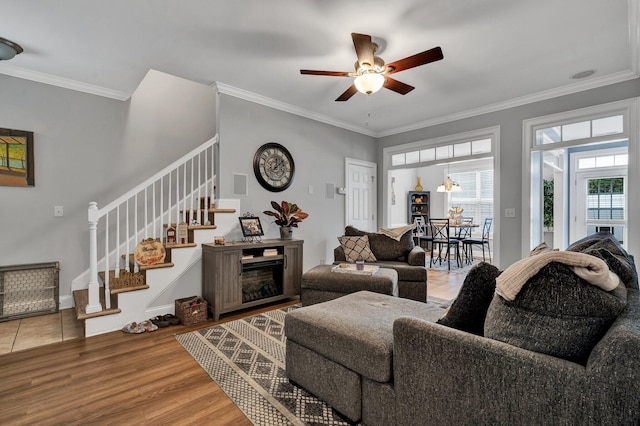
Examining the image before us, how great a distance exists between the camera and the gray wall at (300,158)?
152 inches

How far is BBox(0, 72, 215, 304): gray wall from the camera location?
327cm

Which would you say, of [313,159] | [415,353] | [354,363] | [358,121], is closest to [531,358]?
[415,353]

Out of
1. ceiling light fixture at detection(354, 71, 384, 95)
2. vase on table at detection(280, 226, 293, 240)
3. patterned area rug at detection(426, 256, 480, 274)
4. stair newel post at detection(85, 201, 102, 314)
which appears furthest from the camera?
patterned area rug at detection(426, 256, 480, 274)

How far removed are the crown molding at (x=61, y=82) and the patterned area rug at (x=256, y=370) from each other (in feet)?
10.3

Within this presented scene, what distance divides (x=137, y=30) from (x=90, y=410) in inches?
112

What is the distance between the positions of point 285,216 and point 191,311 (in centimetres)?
160

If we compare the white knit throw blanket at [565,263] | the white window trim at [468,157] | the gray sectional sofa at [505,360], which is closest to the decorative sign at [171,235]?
the gray sectional sofa at [505,360]

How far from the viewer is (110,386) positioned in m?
1.99

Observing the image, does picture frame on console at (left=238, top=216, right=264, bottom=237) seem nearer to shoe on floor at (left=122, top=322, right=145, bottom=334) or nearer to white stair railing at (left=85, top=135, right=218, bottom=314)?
white stair railing at (left=85, top=135, right=218, bottom=314)

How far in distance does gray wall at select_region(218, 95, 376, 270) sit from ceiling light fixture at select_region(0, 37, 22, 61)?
72.6 inches

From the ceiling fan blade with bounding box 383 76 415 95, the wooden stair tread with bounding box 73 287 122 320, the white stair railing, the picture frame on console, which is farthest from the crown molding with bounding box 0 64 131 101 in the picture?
the ceiling fan blade with bounding box 383 76 415 95

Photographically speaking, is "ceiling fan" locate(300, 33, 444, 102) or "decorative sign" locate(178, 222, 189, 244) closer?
"ceiling fan" locate(300, 33, 444, 102)

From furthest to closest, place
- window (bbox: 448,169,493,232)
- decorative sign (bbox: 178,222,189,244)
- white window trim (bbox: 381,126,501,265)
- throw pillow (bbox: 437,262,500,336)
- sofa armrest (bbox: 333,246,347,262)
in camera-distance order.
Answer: window (bbox: 448,169,493,232)
white window trim (bbox: 381,126,501,265)
sofa armrest (bbox: 333,246,347,262)
decorative sign (bbox: 178,222,189,244)
throw pillow (bbox: 437,262,500,336)

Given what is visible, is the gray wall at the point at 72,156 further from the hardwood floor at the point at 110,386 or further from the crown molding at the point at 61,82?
the hardwood floor at the point at 110,386
